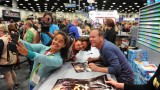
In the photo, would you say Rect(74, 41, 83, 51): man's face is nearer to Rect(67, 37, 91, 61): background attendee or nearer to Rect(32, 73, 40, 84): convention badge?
Rect(67, 37, 91, 61): background attendee

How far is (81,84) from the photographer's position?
174cm

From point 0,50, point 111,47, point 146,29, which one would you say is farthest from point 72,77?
point 146,29

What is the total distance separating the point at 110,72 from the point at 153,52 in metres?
3.03

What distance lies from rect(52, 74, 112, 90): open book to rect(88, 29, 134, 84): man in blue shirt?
1.32 ft

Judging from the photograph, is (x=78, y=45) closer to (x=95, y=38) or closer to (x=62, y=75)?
(x=95, y=38)

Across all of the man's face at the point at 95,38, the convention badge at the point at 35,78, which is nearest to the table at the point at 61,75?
the convention badge at the point at 35,78

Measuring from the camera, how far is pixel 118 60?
2412mm

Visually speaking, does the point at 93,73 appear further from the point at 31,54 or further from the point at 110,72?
the point at 31,54

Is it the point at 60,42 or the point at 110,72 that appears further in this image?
the point at 110,72

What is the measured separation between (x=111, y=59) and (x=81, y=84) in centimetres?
70

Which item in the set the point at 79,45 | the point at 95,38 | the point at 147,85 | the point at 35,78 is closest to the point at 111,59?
the point at 95,38

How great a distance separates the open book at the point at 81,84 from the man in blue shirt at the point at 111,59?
1.32 ft

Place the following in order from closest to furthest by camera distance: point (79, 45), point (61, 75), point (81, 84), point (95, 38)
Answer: point (81, 84)
point (61, 75)
point (95, 38)
point (79, 45)

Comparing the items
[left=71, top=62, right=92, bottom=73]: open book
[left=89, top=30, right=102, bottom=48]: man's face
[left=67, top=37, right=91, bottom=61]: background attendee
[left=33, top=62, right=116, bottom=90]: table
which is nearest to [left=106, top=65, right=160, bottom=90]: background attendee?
[left=33, top=62, right=116, bottom=90]: table
